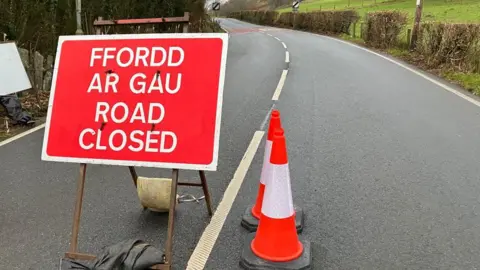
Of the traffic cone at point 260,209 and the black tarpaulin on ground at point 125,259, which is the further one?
the traffic cone at point 260,209

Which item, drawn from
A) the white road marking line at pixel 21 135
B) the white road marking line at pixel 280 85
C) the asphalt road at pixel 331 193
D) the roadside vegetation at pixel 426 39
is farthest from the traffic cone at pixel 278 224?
the roadside vegetation at pixel 426 39

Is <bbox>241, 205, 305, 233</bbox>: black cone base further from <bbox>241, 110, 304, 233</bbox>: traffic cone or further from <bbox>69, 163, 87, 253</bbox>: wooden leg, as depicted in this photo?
<bbox>69, 163, 87, 253</bbox>: wooden leg

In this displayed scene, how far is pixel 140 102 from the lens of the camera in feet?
10.3

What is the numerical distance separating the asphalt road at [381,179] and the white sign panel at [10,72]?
12.8 ft

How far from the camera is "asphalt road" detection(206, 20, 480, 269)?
3.43 metres

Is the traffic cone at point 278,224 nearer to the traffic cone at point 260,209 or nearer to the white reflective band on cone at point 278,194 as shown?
the white reflective band on cone at point 278,194

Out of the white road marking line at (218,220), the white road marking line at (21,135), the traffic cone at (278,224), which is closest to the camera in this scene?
the traffic cone at (278,224)

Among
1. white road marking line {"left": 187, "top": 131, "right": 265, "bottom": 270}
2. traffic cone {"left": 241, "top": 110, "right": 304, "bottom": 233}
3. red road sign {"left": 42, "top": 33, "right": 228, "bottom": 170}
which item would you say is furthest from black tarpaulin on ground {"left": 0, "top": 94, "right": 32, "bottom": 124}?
traffic cone {"left": 241, "top": 110, "right": 304, "bottom": 233}

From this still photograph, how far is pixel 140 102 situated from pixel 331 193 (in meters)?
2.17

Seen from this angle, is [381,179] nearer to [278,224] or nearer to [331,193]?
[331,193]

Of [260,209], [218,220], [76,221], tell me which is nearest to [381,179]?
[260,209]

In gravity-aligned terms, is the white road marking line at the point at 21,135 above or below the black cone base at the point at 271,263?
below

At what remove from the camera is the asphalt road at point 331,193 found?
344cm

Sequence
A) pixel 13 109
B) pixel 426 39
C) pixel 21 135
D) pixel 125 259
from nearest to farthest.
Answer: pixel 125 259, pixel 21 135, pixel 13 109, pixel 426 39
